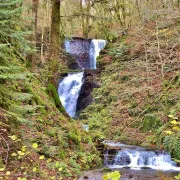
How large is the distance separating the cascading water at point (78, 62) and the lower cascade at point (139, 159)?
8.54 metres

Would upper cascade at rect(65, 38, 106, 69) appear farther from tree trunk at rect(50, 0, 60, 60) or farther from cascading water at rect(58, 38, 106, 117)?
tree trunk at rect(50, 0, 60, 60)

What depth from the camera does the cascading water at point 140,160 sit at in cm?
1051

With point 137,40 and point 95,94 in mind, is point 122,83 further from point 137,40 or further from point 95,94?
point 137,40

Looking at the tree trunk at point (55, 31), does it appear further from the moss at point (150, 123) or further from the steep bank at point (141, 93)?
the moss at point (150, 123)

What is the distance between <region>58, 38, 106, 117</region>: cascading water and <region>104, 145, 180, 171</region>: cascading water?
28.1 feet

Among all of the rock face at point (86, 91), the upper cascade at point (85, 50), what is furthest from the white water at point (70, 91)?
the upper cascade at point (85, 50)

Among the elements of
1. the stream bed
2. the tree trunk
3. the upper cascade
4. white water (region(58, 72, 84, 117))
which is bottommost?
the stream bed

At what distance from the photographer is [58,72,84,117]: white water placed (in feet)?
63.0

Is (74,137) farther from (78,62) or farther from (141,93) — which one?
(78,62)

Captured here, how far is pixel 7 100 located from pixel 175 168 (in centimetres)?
733

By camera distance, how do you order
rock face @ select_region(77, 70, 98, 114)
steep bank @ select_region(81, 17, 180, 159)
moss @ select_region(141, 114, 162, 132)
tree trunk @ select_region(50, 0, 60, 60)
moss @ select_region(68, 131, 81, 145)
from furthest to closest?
rock face @ select_region(77, 70, 98, 114) → moss @ select_region(141, 114, 162, 132) → steep bank @ select_region(81, 17, 180, 159) → tree trunk @ select_region(50, 0, 60, 60) → moss @ select_region(68, 131, 81, 145)

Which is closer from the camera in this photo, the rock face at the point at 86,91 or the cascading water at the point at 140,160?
the cascading water at the point at 140,160

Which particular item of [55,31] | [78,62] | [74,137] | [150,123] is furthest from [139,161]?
[78,62]

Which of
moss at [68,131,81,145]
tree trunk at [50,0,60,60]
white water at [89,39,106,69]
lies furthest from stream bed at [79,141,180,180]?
white water at [89,39,106,69]
